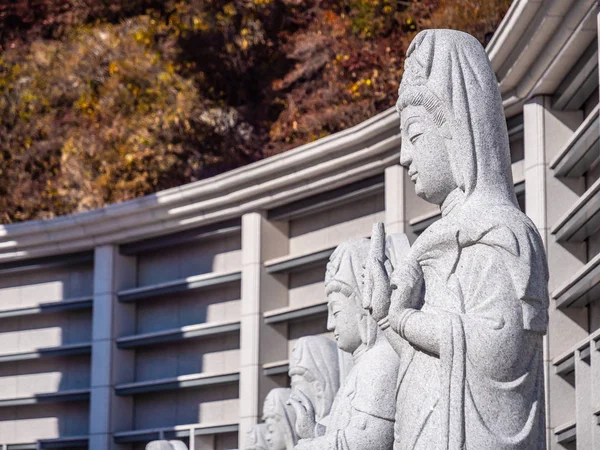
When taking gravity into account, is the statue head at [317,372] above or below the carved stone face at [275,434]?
above

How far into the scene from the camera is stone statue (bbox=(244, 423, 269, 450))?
40.6 feet

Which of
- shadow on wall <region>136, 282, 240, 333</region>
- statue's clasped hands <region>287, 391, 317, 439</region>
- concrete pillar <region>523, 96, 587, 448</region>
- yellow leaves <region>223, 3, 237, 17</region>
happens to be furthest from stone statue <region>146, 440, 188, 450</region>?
yellow leaves <region>223, 3, 237, 17</region>

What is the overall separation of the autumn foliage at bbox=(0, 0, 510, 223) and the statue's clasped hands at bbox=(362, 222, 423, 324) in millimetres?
15466

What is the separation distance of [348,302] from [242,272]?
9376 millimetres

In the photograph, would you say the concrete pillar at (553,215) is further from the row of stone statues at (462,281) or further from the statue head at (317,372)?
the row of stone statues at (462,281)

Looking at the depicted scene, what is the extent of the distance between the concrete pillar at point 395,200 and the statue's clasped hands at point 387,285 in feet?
26.1

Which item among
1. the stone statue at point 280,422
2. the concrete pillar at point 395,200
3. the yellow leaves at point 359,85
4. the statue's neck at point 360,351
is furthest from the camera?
the yellow leaves at point 359,85

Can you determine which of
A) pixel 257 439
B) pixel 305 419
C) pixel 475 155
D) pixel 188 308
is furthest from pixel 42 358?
pixel 475 155

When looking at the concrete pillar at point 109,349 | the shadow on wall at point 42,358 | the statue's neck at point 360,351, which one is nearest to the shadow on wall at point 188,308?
the concrete pillar at point 109,349

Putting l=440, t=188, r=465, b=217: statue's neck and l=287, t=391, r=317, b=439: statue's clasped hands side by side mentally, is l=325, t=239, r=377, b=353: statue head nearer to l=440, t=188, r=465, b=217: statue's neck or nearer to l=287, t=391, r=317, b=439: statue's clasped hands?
l=287, t=391, r=317, b=439: statue's clasped hands

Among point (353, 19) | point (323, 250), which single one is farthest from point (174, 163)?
point (323, 250)

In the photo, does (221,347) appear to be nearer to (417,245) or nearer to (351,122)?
(351,122)

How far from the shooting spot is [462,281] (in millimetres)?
6434

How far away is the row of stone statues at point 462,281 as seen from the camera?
6.21m
